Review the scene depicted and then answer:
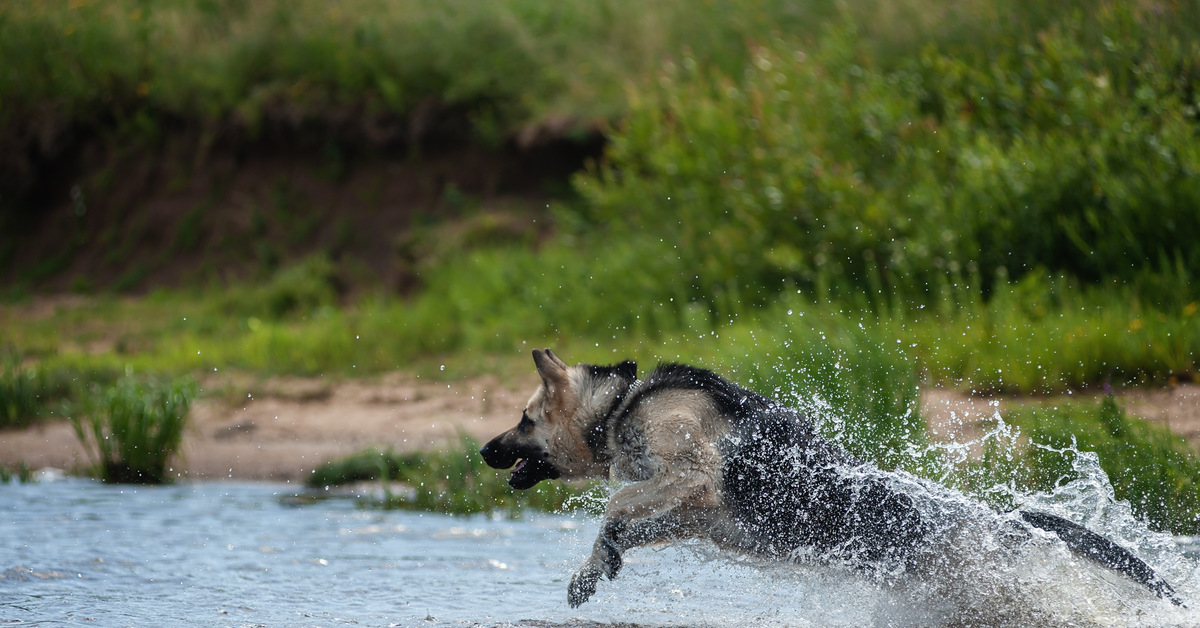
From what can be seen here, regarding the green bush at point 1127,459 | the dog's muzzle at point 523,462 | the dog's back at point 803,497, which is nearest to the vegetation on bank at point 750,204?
the green bush at point 1127,459

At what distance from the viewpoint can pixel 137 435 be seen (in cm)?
886

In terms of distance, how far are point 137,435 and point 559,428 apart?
16.1 feet

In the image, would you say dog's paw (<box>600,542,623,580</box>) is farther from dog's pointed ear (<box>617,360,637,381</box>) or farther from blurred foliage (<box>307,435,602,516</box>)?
blurred foliage (<box>307,435,602,516</box>)

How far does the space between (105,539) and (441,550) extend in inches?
82.0

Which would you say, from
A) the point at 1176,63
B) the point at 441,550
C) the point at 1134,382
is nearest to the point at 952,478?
the point at 1134,382

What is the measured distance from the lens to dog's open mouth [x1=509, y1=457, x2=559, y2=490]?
535 cm

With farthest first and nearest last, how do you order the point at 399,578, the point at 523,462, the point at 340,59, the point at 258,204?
the point at 258,204 < the point at 340,59 < the point at 399,578 < the point at 523,462

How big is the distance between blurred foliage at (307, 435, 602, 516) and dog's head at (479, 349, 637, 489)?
2.20 meters

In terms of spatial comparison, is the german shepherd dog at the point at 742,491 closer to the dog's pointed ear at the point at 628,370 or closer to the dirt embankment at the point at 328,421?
the dog's pointed ear at the point at 628,370

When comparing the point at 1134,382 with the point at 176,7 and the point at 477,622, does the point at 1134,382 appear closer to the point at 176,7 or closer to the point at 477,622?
the point at 477,622

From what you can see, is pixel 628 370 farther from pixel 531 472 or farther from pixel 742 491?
pixel 742 491

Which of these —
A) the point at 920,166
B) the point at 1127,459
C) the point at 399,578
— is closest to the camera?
the point at 399,578

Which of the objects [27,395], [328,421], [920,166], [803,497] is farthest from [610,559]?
[920,166]

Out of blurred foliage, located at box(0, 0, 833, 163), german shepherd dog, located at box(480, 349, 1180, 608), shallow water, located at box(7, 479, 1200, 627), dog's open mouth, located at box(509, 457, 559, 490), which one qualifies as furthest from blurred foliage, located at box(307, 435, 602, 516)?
blurred foliage, located at box(0, 0, 833, 163)
